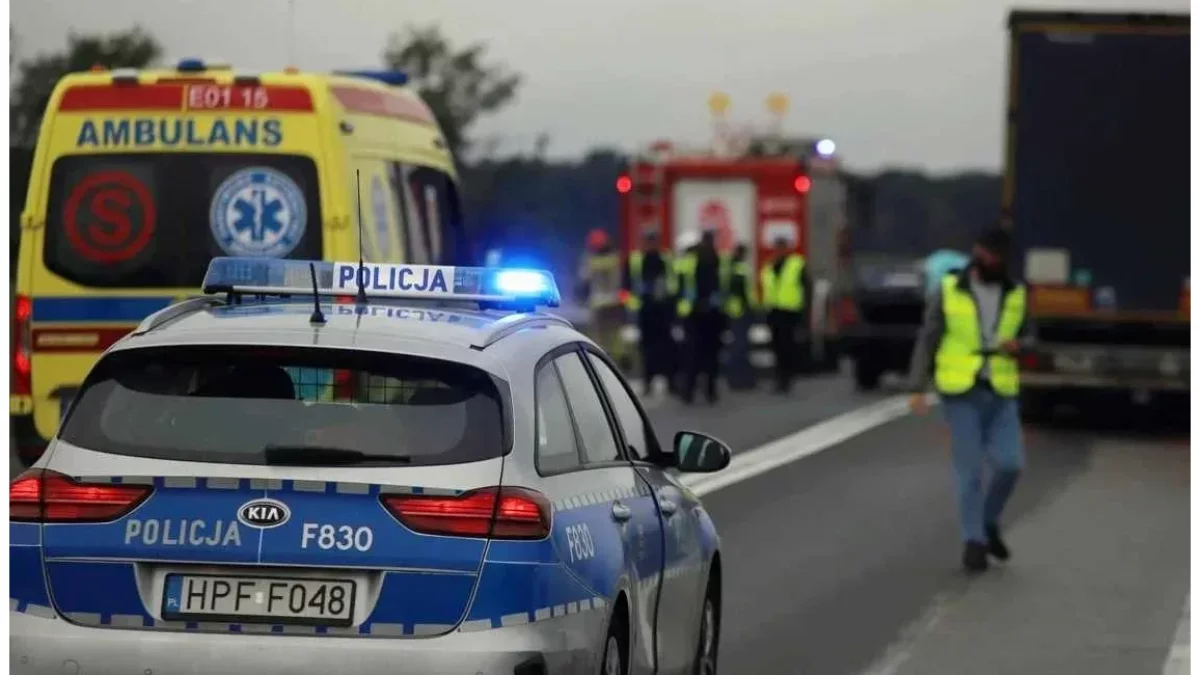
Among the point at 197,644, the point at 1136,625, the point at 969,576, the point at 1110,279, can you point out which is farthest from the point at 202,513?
the point at 1110,279

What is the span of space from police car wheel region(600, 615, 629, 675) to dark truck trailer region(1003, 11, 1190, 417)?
1636 centimetres

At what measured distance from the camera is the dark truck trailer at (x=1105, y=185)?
74.6 feet

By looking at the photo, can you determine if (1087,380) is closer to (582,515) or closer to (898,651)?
(898,651)

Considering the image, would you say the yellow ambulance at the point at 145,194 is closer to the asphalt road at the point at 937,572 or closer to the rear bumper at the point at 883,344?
the asphalt road at the point at 937,572

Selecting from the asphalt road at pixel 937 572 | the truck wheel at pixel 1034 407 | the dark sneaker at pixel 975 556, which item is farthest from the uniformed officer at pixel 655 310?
the dark sneaker at pixel 975 556

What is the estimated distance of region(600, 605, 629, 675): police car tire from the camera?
6632 millimetres

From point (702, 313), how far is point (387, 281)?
1917 cm

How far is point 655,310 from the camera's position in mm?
26922

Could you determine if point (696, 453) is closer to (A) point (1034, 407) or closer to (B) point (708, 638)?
(B) point (708, 638)

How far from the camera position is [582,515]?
664cm

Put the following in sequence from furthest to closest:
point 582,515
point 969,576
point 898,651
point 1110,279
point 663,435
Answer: point 1110,279, point 663,435, point 969,576, point 898,651, point 582,515

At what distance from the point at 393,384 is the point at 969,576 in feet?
22.0

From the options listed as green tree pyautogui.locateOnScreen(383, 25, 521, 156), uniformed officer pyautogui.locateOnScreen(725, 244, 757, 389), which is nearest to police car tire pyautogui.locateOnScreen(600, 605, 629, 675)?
uniformed officer pyautogui.locateOnScreen(725, 244, 757, 389)

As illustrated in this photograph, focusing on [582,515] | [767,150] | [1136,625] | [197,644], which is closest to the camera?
[197,644]
